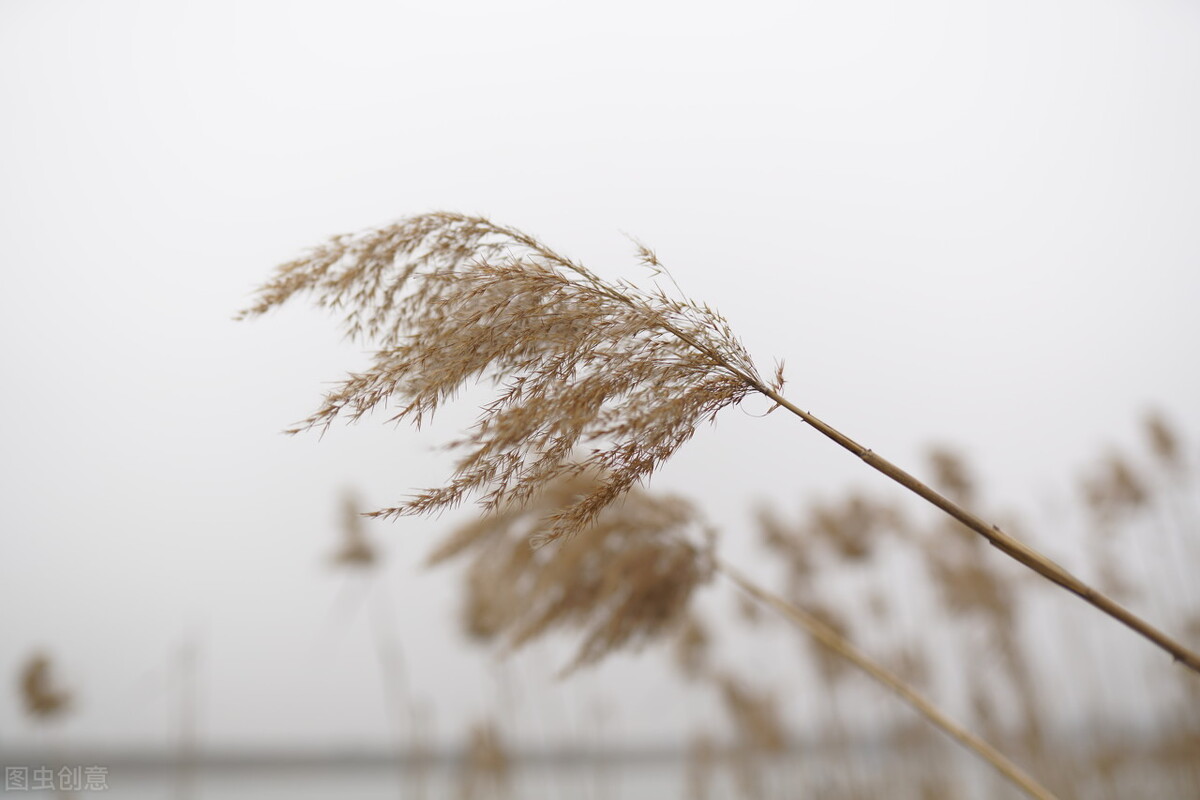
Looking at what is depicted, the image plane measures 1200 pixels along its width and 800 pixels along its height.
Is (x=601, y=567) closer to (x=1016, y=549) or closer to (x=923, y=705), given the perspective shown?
(x=923, y=705)

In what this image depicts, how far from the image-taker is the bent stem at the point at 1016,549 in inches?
44.1

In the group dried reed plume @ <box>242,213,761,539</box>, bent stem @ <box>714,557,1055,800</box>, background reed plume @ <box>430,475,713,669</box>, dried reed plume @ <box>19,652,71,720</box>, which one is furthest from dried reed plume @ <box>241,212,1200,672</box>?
dried reed plume @ <box>19,652,71,720</box>

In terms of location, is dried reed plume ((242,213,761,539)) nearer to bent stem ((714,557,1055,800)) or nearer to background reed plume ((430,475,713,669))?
bent stem ((714,557,1055,800))

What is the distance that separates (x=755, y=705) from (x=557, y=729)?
1.87 meters

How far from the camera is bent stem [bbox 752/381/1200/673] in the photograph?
1.12 m

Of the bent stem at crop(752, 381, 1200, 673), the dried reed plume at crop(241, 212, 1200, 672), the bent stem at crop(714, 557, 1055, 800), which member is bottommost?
the bent stem at crop(714, 557, 1055, 800)

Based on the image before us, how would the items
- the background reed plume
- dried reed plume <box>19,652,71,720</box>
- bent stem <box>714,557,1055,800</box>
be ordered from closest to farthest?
bent stem <box>714,557,1055,800</box>
the background reed plume
dried reed plume <box>19,652,71,720</box>

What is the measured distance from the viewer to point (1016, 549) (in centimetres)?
111

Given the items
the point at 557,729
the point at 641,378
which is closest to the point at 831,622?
the point at 557,729

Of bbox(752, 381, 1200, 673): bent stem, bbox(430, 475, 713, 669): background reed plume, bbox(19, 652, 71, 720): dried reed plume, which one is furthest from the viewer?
bbox(19, 652, 71, 720): dried reed plume

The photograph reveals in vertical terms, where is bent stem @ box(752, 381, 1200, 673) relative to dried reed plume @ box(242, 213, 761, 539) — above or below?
below

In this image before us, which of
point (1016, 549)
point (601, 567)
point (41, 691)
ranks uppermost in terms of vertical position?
point (601, 567)

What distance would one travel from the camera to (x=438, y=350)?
123 cm

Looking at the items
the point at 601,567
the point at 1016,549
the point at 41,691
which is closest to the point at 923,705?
the point at 1016,549
